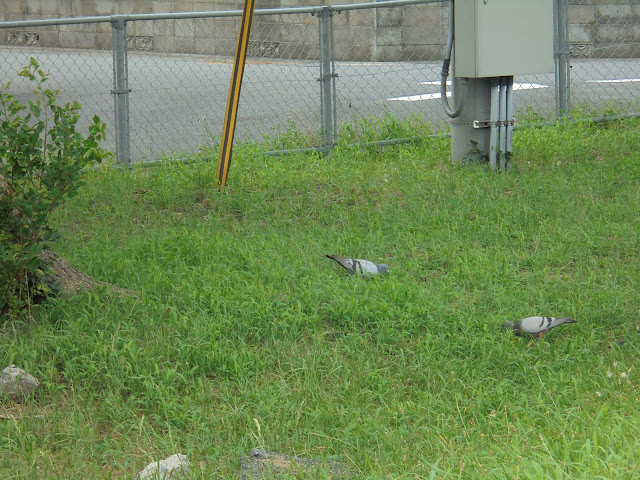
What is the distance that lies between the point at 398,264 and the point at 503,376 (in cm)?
154

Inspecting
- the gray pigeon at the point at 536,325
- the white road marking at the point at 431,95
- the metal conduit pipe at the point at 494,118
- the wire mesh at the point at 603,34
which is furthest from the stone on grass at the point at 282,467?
the wire mesh at the point at 603,34

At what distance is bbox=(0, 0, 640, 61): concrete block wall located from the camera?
17.1 m

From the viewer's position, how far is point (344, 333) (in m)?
4.42

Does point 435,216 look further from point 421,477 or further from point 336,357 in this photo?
point 421,477

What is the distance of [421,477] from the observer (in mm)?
2793

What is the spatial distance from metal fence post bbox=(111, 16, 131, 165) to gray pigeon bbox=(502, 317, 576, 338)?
469 centimetres

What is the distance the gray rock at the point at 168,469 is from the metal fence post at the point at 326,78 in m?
5.69

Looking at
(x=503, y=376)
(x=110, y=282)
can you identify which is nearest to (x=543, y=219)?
(x=503, y=376)

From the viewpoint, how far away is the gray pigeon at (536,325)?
4.14 m

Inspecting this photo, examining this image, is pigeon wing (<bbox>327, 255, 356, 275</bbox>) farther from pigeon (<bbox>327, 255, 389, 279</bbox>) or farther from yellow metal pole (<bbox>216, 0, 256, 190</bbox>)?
yellow metal pole (<bbox>216, 0, 256, 190</bbox>)

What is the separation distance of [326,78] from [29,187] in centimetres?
442

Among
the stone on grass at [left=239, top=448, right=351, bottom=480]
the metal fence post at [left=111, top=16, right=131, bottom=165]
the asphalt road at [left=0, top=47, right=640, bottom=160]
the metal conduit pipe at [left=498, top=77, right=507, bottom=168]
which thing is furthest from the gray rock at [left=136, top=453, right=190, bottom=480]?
the asphalt road at [left=0, top=47, right=640, bottom=160]

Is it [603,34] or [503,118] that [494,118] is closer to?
[503,118]

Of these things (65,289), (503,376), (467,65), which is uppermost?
(467,65)
